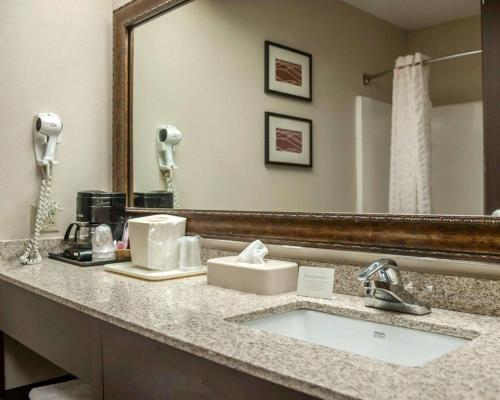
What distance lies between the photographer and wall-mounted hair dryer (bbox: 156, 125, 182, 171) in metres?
1.84

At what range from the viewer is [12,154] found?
6.04ft

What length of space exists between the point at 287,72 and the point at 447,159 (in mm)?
572

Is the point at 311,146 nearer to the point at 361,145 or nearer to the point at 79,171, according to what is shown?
the point at 361,145

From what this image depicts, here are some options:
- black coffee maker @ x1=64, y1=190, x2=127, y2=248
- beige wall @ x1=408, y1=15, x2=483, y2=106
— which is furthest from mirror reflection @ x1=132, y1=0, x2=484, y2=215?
black coffee maker @ x1=64, y1=190, x2=127, y2=248

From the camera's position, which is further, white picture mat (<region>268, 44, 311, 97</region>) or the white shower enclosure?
white picture mat (<region>268, 44, 311, 97</region>)

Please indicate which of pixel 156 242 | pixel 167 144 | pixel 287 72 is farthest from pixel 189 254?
pixel 287 72

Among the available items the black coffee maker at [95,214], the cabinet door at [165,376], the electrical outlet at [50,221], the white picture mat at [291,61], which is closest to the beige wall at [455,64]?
the white picture mat at [291,61]

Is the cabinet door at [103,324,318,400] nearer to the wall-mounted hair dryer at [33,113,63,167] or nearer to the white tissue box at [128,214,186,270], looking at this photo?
the white tissue box at [128,214,186,270]

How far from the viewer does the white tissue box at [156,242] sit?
1504 millimetres

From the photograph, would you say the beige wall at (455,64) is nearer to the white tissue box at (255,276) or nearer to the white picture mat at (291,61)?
the white picture mat at (291,61)

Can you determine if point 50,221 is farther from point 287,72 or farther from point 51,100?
point 287,72

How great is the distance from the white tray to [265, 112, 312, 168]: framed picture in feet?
1.40

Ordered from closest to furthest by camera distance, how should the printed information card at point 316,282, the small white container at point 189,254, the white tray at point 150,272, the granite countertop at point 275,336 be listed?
the granite countertop at point 275,336 → the printed information card at point 316,282 → the white tray at point 150,272 → the small white container at point 189,254

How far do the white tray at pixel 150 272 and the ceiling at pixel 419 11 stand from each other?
0.89 metres
